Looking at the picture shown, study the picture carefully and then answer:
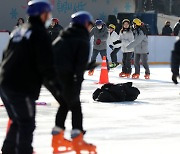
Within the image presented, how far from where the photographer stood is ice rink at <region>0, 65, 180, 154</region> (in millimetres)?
7238

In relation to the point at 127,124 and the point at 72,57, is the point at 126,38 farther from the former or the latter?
the point at 72,57

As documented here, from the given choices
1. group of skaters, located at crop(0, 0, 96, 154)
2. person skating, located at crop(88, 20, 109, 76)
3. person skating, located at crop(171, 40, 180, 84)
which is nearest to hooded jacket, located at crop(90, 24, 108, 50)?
person skating, located at crop(88, 20, 109, 76)

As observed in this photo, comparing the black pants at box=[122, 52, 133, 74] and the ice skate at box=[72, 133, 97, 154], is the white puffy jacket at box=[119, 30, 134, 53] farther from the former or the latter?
the ice skate at box=[72, 133, 97, 154]

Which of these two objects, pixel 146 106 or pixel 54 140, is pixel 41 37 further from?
pixel 146 106

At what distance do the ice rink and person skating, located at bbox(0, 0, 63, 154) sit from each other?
1450mm

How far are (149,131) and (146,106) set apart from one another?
9.63 ft

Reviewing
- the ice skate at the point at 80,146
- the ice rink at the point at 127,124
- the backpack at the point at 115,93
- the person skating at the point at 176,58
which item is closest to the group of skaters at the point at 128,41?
the ice rink at the point at 127,124

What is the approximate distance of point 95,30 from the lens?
59.7 ft

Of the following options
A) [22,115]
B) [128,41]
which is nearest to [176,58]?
Answer: [22,115]

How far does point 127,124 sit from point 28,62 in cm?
402

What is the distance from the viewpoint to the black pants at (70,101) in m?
6.40

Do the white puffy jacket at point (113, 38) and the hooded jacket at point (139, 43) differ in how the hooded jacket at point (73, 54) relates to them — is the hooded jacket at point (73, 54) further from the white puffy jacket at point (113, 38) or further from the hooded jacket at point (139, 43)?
the white puffy jacket at point (113, 38)

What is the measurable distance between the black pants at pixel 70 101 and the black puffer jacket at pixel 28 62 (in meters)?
1.02

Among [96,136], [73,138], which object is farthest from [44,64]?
[96,136]
